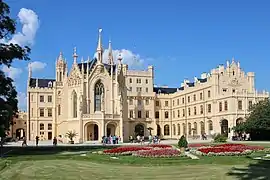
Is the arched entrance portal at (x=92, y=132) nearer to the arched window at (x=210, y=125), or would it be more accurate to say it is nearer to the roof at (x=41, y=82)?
the arched window at (x=210, y=125)

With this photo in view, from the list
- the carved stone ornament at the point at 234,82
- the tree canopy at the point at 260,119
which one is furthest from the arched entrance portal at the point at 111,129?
the carved stone ornament at the point at 234,82

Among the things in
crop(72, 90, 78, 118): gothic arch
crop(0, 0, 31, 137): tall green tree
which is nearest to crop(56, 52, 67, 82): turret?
crop(72, 90, 78, 118): gothic arch

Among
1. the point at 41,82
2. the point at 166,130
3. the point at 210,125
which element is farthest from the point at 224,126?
the point at 41,82

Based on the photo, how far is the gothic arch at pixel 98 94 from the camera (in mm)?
77500

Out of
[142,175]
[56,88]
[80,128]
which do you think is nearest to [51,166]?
[142,175]

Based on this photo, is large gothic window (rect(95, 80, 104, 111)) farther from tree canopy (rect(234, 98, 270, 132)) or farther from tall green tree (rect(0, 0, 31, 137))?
tall green tree (rect(0, 0, 31, 137))

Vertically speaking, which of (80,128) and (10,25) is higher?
(10,25)

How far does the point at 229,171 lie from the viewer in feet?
59.6

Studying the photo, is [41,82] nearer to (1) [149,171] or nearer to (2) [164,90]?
(2) [164,90]

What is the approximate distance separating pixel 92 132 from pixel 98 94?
726 cm

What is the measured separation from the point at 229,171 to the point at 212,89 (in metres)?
70.6

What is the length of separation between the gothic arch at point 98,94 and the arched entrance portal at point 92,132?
10.9ft

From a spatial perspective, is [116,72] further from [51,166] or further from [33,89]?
[51,166]

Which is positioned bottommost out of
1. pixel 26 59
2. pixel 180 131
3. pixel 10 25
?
pixel 180 131
